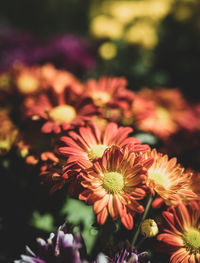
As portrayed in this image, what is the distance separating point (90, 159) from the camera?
938 mm

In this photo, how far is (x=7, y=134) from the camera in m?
1.20

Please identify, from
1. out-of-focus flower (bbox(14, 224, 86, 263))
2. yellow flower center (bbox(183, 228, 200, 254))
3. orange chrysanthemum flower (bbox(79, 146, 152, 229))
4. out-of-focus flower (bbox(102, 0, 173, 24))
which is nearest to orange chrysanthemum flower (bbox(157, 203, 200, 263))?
yellow flower center (bbox(183, 228, 200, 254))

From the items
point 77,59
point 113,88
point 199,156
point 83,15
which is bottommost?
point 199,156

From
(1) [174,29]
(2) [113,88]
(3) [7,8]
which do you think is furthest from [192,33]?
(3) [7,8]

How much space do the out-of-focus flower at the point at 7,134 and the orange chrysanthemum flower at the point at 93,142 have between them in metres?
0.34

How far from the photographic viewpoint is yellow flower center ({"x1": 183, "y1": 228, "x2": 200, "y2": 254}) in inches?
32.7

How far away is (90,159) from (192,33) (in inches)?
91.6

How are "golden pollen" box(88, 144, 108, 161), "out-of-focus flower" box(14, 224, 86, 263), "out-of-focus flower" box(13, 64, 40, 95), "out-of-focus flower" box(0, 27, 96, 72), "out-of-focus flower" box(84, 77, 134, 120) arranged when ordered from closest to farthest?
"out-of-focus flower" box(14, 224, 86, 263)
"golden pollen" box(88, 144, 108, 161)
"out-of-focus flower" box(84, 77, 134, 120)
"out-of-focus flower" box(13, 64, 40, 95)
"out-of-focus flower" box(0, 27, 96, 72)

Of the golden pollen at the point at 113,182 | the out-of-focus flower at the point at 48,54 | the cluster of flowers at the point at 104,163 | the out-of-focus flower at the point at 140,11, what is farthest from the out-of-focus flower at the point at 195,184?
the out-of-focus flower at the point at 140,11

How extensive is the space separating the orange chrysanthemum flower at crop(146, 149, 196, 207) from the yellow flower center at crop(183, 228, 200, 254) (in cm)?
11

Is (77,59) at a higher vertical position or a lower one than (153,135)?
higher

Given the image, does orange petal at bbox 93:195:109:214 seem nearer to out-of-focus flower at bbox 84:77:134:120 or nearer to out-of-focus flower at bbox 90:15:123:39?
out-of-focus flower at bbox 84:77:134:120

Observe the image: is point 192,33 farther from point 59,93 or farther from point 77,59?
point 59,93

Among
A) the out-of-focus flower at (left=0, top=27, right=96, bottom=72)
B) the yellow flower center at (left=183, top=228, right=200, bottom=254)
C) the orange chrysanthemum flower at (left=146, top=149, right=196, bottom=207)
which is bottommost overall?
the yellow flower center at (left=183, top=228, right=200, bottom=254)
